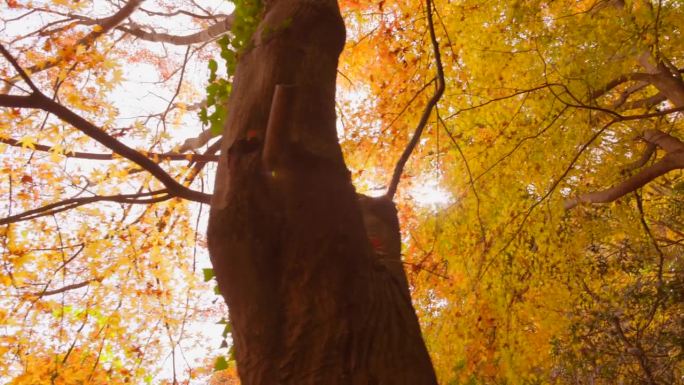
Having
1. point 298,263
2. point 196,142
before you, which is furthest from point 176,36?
point 298,263

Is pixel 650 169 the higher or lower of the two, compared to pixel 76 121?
higher

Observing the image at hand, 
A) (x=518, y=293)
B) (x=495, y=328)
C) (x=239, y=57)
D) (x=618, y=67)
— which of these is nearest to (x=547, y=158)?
(x=618, y=67)

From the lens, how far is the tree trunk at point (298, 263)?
137cm

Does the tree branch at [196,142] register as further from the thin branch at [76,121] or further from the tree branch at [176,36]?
the thin branch at [76,121]

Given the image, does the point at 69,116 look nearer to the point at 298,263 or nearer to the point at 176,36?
the point at 298,263

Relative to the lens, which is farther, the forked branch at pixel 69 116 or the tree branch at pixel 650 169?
the tree branch at pixel 650 169

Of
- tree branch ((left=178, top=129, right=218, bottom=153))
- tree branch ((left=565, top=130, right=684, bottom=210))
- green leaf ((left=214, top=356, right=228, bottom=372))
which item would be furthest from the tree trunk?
tree branch ((left=565, top=130, right=684, bottom=210))

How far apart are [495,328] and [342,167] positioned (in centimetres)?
444

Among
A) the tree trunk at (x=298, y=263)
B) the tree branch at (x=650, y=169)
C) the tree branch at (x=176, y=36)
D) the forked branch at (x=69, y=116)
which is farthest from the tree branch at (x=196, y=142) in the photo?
the tree branch at (x=650, y=169)

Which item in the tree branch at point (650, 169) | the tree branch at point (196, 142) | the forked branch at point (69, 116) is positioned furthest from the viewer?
the tree branch at point (196, 142)

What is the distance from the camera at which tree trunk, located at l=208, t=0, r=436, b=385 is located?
1.37 m

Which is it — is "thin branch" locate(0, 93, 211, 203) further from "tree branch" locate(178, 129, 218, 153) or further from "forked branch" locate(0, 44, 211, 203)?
"tree branch" locate(178, 129, 218, 153)

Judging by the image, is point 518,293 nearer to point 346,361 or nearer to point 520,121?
point 520,121

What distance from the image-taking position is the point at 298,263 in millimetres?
1468
